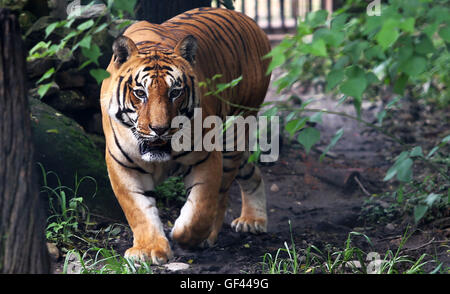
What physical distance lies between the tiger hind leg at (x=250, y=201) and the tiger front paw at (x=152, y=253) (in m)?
1.19

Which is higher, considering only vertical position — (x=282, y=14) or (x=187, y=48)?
(x=187, y=48)

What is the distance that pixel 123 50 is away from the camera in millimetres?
3504

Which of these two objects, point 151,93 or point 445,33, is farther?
point 151,93

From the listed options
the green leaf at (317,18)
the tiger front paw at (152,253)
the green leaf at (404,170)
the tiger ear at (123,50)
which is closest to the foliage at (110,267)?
the tiger front paw at (152,253)

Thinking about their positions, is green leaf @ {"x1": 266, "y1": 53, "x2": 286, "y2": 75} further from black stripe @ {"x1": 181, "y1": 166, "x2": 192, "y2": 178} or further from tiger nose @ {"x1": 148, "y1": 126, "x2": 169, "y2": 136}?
black stripe @ {"x1": 181, "y1": 166, "x2": 192, "y2": 178}

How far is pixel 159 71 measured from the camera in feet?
11.2

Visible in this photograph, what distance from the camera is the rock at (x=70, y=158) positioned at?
166 inches

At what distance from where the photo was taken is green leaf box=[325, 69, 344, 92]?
94.4 inches

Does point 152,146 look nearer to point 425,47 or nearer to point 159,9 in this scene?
point 425,47

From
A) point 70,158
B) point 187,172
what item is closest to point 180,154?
point 187,172

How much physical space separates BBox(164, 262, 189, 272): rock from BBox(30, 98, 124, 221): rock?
2.96 ft

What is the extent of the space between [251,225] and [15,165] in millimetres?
2368

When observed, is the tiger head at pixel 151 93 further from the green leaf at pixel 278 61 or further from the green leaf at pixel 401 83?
the green leaf at pixel 401 83

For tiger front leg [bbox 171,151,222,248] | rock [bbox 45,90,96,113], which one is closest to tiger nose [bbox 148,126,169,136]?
tiger front leg [bbox 171,151,222,248]
